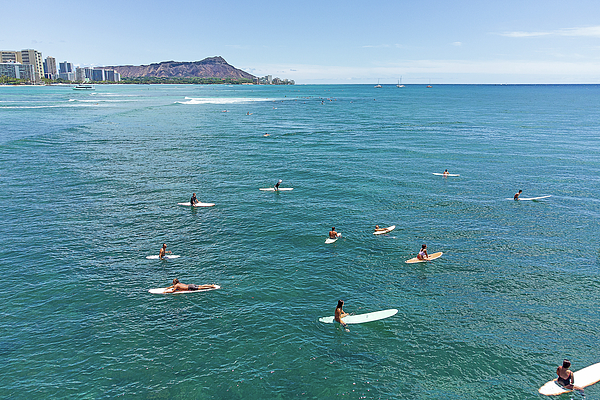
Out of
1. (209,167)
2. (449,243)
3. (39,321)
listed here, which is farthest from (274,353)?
(209,167)

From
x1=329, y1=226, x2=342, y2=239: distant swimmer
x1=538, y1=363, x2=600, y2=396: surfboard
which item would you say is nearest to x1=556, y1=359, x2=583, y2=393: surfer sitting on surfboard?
x1=538, y1=363, x2=600, y2=396: surfboard

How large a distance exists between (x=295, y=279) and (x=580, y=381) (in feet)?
64.5

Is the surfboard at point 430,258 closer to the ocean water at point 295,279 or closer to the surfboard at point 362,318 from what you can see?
the ocean water at point 295,279

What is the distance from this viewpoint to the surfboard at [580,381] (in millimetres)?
19906

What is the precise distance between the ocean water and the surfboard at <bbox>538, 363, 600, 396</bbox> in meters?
0.53

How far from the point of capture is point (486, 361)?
22.3 meters

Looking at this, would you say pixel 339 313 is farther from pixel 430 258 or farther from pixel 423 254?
pixel 430 258

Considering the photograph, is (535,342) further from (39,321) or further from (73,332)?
(39,321)

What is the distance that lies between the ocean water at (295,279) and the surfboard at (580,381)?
1.75 ft

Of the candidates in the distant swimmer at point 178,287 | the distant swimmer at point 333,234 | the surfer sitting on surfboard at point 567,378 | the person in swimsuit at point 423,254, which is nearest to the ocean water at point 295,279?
the distant swimmer at point 178,287

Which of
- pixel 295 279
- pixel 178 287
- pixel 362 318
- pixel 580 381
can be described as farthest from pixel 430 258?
pixel 178 287

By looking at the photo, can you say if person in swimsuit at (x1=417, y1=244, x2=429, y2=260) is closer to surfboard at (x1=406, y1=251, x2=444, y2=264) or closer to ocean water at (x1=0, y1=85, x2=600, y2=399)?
surfboard at (x1=406, y1=251, x2=444, y2=264)

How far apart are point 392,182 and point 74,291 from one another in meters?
44.3

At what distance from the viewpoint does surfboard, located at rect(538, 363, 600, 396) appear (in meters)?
19.9
